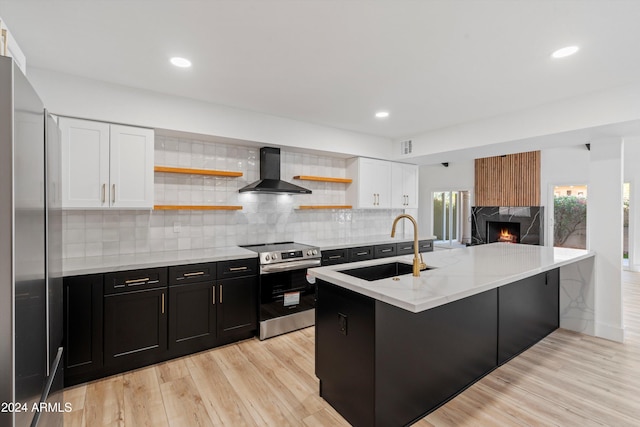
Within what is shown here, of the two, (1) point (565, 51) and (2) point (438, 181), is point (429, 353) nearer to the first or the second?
(1) point (565, 51)

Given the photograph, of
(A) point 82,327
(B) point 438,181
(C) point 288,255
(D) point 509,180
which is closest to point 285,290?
(C) point 288,255

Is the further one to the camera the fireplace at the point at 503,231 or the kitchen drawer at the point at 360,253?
the fireplace at the point at 503,231

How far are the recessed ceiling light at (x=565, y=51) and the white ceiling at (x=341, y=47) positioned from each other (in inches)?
3.0

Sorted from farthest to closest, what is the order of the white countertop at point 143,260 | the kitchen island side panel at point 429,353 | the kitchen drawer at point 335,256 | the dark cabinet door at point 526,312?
the kitchen drawer at point 335,256 → the dark cabinet door at point 526,312 → the white countertop at point 143,260 → the kitchen island side panel at point 429,353

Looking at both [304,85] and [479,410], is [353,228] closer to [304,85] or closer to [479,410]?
[304,85]

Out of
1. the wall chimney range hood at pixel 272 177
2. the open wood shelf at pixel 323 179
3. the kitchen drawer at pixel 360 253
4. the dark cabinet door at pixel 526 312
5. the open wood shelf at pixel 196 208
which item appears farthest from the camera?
the open wood shelf at pixel 323 179

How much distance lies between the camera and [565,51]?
2.20 m

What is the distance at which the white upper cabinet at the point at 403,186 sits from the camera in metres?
5.11

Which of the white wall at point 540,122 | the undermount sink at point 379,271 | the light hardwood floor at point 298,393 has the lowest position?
the light hardwood floor at point 298,393

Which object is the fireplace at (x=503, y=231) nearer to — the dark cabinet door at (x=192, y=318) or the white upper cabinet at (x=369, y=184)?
the white upper cabinet at (x=369, y=184)

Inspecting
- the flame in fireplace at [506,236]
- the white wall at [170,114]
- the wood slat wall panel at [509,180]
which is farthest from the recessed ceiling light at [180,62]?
the flame in fireplace at [506,236]

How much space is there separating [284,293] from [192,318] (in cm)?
96

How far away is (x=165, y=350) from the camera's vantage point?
2.76m

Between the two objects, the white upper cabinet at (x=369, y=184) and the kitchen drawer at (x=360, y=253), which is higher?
the white upper cabinet at (x=369, y=184)
